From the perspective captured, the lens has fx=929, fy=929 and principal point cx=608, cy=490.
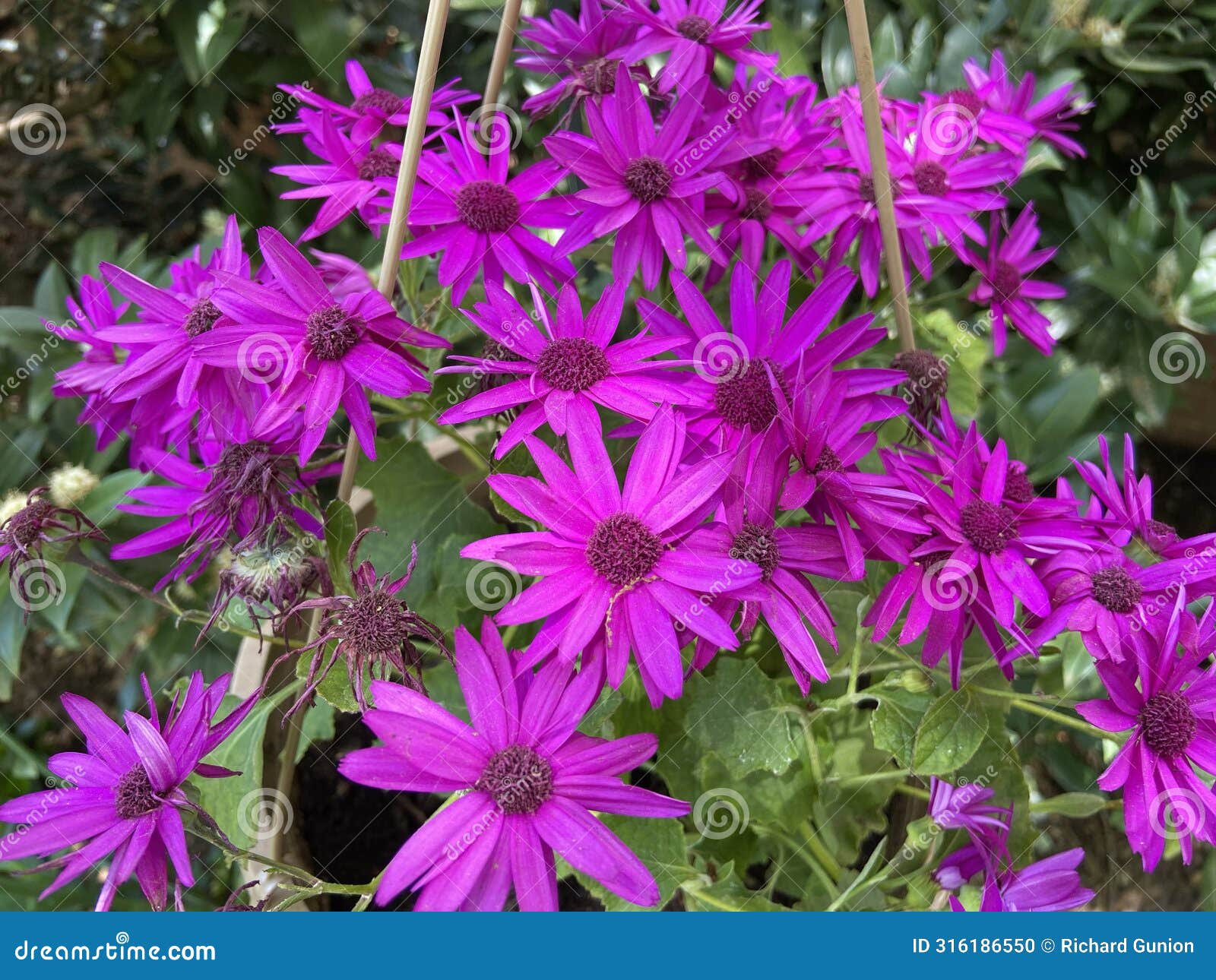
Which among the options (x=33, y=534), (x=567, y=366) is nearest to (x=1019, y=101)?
(x=567, y=366)

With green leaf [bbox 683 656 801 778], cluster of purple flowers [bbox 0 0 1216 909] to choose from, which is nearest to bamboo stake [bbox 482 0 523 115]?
cluster of purple flowers [bbox 0 0 1216 909]

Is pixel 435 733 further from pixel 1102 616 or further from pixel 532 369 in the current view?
pixel 1102 616

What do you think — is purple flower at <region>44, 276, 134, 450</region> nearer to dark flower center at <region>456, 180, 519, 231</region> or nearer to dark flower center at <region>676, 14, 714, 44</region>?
dark flower center at <region>456, 180, 519, 231</region>

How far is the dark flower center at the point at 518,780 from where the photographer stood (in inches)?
14.5

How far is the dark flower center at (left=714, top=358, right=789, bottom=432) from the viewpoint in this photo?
0.46 metres

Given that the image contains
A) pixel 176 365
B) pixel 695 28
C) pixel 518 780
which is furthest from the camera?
pixel 695 28

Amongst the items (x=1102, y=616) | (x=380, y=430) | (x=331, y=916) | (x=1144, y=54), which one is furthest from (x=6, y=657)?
(x=1144, y=54)

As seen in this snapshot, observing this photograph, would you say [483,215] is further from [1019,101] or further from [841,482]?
[1019,101]

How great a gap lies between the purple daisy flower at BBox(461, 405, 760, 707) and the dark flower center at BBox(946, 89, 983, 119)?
1.22 feet

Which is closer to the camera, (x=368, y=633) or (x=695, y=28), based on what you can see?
(x=368, y=633)

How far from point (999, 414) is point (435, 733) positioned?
2.29 feet

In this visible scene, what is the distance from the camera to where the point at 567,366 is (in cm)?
46

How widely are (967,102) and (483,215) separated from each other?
358 millimetres

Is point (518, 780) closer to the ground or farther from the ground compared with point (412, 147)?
closer to the ground
